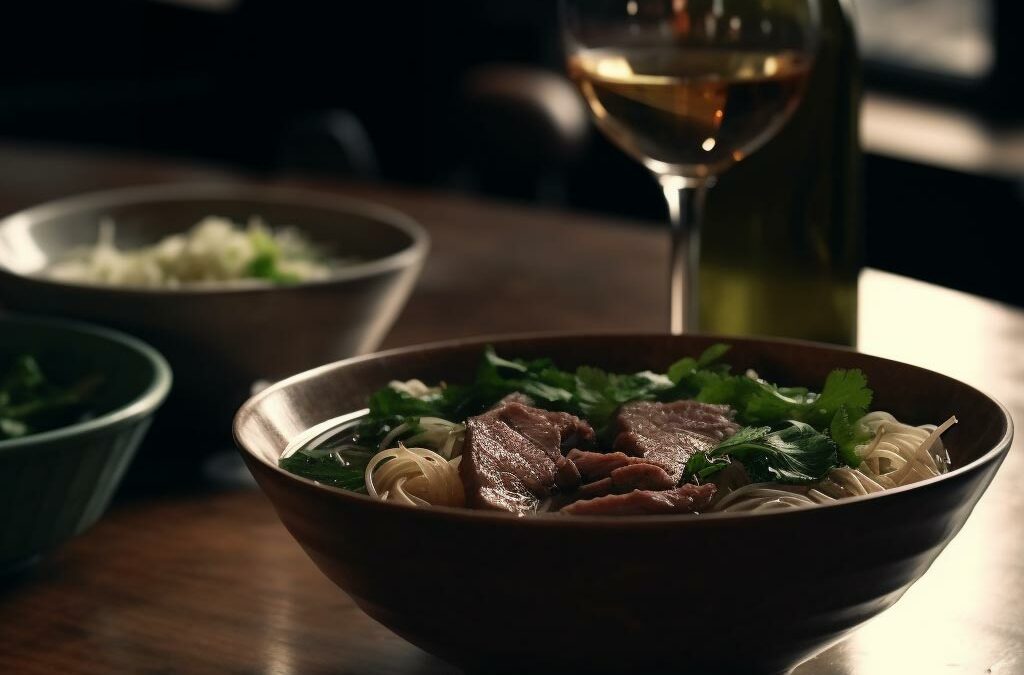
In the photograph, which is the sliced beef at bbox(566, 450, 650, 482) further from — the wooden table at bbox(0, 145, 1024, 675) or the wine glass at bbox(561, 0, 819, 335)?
the wine glass at bbox(561, 0, 819, 335)

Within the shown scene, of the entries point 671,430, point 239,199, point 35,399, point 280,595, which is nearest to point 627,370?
point 671,430

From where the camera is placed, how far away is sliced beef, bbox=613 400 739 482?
2.77ft

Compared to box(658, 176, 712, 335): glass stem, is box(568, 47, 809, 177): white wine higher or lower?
higher

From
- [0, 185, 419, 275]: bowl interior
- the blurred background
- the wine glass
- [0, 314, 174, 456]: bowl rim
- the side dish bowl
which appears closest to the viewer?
[0, 314, 174, 456]: bowl rim

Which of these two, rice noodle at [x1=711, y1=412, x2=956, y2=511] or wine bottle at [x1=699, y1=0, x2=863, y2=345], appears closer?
rice noodle at [x1=711, y1=412, x2=956, y2=511]

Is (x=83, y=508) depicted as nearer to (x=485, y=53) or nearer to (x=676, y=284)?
(x=676, y=284)

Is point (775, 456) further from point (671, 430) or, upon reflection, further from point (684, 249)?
point (684, 249)

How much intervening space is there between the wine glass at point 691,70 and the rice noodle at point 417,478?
451 millimetres

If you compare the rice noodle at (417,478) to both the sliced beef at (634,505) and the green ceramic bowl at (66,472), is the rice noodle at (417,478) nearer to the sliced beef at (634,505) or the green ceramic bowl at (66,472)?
the sliced beef at (634,505)

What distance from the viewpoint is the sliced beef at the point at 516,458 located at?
31.9 inches

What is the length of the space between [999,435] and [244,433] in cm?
46

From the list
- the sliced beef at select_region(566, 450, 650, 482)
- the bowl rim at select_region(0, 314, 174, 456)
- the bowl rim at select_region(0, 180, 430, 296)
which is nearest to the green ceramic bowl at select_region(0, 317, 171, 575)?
the bowl rim at select_region(0, 314, 174, 456)

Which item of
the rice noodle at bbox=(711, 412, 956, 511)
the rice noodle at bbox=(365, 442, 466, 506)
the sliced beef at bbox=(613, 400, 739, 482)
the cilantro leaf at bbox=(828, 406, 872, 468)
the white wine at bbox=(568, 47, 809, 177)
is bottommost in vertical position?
the rice noodle at bbox=(365, 442, 466, 506)

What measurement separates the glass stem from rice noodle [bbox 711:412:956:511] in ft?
1.19
